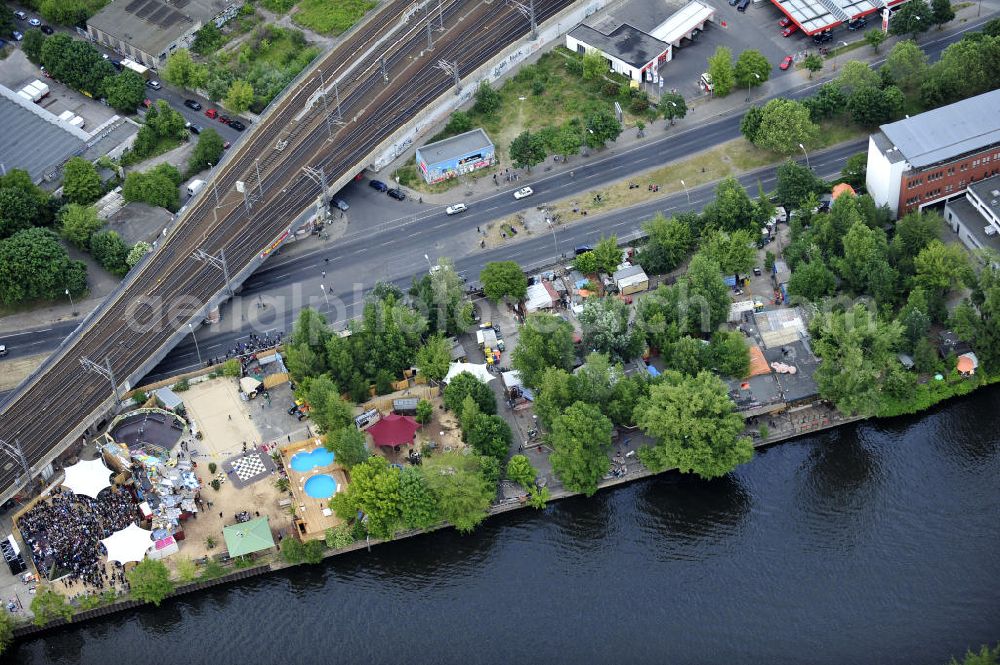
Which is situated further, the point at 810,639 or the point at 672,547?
the point at 672,547

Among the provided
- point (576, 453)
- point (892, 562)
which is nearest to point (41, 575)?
point (576, 453)

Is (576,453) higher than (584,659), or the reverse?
(576,453)

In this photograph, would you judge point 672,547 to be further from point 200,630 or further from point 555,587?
point 200,630

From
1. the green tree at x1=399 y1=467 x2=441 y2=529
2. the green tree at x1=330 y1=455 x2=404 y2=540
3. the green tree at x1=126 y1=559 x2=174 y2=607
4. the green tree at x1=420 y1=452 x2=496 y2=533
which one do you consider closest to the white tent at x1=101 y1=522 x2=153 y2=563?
the green tree at x1=126 y1=559 x2=174 y2=607

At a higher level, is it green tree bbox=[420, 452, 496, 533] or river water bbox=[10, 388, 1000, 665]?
green tree bbox=[420, 452, 496, 533]

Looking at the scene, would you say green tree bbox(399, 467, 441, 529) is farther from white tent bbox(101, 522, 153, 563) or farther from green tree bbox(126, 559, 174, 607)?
white tent bbox(101, 522, 153, 563)

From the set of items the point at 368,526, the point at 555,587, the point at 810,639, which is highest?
the point at 368,526

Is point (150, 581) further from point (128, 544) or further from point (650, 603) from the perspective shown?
point (650, 603)
